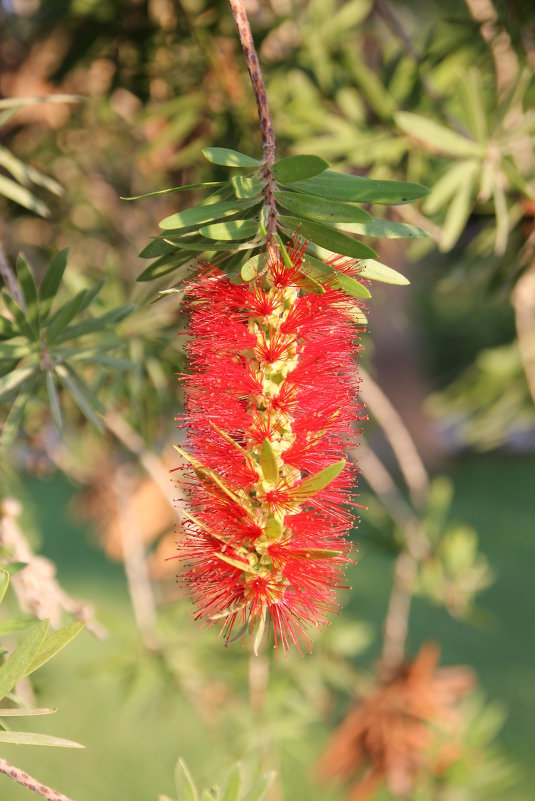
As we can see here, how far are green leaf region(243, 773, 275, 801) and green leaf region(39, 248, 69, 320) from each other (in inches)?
19.3

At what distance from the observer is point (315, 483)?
61cm

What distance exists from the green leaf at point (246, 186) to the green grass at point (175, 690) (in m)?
1.10

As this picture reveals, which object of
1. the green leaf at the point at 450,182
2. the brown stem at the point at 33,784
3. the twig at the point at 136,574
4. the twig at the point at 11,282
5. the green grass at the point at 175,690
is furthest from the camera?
the green grass at the point at 175,690

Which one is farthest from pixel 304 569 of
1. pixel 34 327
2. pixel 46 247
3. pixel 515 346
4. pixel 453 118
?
pixel 46 247

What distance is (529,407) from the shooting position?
5.56 feet

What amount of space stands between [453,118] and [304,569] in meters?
0.77

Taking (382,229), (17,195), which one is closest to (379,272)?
(382,229)

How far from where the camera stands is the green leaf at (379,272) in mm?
698

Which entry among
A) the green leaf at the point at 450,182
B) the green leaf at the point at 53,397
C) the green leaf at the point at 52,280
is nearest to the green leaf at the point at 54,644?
the green leaf at the point at 53,397

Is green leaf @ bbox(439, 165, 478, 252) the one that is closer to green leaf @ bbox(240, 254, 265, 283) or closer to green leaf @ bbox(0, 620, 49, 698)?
green leaf @ bbox(240, 254, 265, 283)

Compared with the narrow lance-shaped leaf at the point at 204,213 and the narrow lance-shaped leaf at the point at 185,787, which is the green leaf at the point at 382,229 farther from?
the narrow lance-shaped leaf at the point at 185,787

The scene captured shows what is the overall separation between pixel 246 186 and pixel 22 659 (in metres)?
0.39

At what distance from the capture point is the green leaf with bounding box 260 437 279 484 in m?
0.60

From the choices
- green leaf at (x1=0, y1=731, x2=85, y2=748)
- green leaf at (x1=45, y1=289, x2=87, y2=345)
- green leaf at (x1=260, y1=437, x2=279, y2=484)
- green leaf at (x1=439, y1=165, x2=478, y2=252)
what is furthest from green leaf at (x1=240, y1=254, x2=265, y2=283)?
green leaf at (x1=439, y1=165, x2=478, y2=252)
